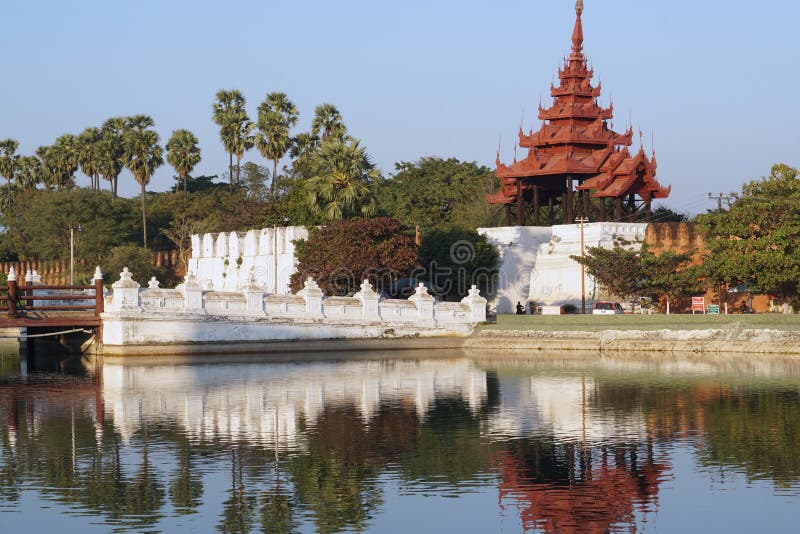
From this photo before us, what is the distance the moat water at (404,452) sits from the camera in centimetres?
2019

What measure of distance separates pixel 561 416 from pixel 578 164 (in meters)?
39.4

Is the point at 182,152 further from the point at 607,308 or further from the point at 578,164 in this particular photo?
the point at 607,308

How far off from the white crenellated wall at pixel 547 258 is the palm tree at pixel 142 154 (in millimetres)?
40098

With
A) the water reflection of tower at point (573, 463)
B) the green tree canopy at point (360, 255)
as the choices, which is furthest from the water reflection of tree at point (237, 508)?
the green tree canopy at point (360, 255)

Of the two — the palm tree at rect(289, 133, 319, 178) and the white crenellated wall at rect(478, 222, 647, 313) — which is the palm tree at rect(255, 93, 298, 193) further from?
the white crenellated wall at rect(478, 222, 647, 313)

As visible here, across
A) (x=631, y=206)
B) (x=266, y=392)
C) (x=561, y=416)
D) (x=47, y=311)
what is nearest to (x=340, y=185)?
(x=631, y=206)

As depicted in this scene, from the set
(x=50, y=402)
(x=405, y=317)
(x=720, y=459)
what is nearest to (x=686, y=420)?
(x=720, y=459)

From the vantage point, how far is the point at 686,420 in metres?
30.6

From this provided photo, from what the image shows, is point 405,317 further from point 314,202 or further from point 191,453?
point 191,453

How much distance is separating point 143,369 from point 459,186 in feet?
179

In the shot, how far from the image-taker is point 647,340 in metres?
53.4

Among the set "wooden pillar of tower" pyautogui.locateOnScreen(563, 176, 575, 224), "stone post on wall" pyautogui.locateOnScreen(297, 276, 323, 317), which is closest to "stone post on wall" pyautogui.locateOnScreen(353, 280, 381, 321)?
"stone post on wall" pyautogui.locateOnScreen(297, 276, 323, 317)

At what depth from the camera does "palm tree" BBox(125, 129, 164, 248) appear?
101m

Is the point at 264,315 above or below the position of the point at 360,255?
below
